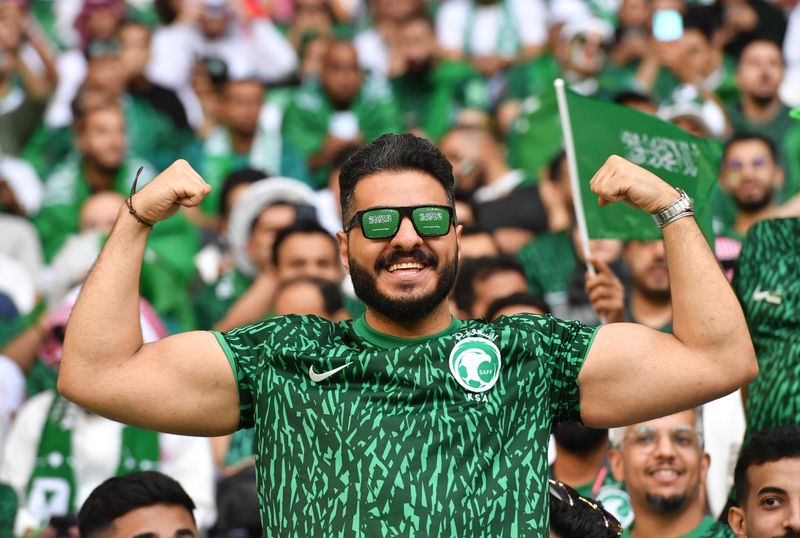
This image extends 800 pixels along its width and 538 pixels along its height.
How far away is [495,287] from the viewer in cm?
746

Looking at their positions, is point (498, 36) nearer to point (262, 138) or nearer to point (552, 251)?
point (262, 138)

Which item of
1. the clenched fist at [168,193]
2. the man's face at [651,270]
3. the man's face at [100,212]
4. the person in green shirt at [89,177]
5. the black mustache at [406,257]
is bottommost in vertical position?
the black mustache at [406,257]

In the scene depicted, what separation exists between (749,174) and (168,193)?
511cm

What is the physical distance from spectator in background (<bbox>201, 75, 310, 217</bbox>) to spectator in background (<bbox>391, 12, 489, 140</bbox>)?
1216 millimetres

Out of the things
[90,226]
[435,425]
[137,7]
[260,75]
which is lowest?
[435,425]

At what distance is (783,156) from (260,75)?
4.75 metres

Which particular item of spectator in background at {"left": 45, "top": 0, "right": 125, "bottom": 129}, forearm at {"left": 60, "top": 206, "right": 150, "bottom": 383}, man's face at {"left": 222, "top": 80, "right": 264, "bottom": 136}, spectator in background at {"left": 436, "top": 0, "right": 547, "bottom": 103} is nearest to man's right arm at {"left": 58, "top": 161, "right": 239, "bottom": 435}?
forearm at {"left": 60, "top": 206, "right": 150, "bottom": 383}

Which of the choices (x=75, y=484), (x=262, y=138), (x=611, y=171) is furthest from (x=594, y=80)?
(x=611, y=171)

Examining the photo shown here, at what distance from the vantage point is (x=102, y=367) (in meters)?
3.94

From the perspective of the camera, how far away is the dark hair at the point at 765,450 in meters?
5.07

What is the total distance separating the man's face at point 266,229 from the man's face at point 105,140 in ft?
5.48

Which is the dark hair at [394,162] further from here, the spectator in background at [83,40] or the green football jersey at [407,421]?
the spectator in background at [83,40]

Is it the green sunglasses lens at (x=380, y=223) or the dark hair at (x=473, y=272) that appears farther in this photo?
the dark hair at (x=473, y=272)

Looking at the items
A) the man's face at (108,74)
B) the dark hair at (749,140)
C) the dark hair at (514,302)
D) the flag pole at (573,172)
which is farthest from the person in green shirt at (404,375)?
the man's face at (108,74)
